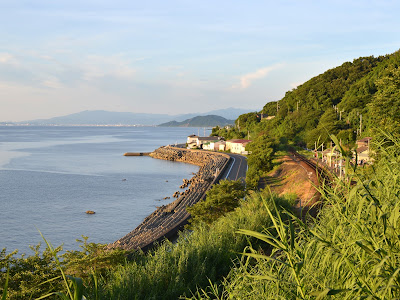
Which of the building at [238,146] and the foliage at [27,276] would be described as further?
the building at [238,146]

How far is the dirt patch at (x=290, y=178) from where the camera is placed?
40.3m

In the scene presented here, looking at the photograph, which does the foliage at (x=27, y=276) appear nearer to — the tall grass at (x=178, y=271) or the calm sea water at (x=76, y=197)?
the tall grass at (x=178, y=271)

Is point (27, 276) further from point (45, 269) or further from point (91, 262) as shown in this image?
point (91, 262)

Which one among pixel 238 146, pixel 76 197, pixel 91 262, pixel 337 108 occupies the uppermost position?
pixel 337 108

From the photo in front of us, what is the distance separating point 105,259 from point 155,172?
199 feet

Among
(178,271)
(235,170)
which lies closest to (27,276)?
(178,271)

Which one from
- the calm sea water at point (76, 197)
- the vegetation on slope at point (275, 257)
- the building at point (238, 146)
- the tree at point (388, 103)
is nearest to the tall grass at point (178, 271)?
the vegetation on slope at point (275, 257)

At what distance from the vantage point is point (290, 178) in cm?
4634

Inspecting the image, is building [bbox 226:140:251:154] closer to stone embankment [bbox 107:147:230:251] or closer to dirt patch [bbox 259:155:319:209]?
stone embankment [bbox 107:147:230:251]

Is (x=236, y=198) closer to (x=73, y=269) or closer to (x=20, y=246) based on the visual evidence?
(x=73, y=269)

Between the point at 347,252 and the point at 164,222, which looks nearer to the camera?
the point at 347,252

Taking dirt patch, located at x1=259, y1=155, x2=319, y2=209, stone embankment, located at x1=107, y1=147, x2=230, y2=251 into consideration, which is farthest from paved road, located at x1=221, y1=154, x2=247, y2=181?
dirt patch, located at x1=259, y1=155, x2=319, y2=209

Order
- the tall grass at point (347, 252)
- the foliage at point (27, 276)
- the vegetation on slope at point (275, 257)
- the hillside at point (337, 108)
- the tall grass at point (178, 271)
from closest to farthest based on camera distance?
the tall grass at point (347, 252) → the vegetation on slope at point (275, 257) → the tall grass at point (178, 271) → the foliage at point (27, 276) → the hillside at point (337, 108)

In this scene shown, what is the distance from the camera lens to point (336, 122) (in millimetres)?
74125
